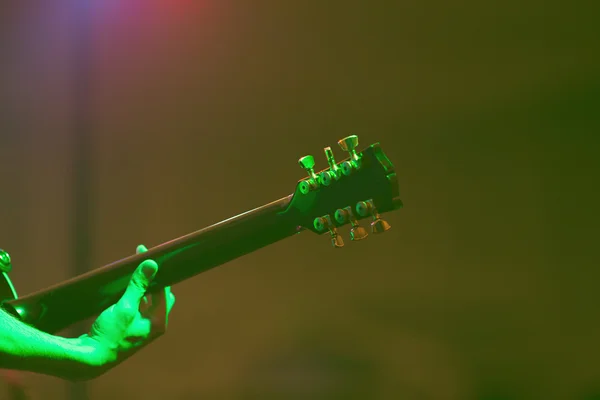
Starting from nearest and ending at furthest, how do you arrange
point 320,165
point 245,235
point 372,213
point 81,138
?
point 372,213, point 245,235, point 320,165, point 81,138

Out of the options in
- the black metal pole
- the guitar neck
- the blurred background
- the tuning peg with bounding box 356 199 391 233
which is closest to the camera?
the tuning peg with bounding box 356 199 391 233

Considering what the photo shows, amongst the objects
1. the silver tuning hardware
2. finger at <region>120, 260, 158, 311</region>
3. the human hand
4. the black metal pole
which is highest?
the black metal pole

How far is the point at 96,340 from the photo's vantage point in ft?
3.49

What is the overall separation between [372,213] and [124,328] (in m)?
0.59

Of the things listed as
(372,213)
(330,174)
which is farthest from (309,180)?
(372,213)

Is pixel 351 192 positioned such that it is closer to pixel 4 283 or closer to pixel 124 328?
pixel 124 328

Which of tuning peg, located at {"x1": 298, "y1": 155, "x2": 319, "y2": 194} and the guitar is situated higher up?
tuning peg, located at {"x1": 298, "y1": 155, "x2": 319, "y2": 194}

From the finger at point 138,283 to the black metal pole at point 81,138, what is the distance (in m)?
1.18

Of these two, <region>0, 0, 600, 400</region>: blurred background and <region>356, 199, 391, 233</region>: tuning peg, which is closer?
<region>356, 199, 391, 233</region>: tuning peg

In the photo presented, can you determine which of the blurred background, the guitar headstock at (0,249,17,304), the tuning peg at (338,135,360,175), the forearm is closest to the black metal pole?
the blurred background

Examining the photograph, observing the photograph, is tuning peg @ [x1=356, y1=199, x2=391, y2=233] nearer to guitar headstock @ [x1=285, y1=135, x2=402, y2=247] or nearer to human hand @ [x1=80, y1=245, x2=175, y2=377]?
guitar headstock @ [x1=285, y1=135, x2=402, y2=247]

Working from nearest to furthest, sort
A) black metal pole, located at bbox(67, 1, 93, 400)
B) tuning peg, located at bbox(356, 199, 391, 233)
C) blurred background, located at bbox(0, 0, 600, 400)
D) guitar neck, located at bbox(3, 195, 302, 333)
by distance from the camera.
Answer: tuning peg, located at bbox(356, 199, 391, 233), guitar neck, located at bbox(3, 195, 302, 333), blurred background, located at bbox(0, 0, 600, 400), black metal pole, located at bbox(67, 1, 93, 400)

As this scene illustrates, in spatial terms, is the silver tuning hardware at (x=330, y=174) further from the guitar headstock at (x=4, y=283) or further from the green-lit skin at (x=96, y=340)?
the guitar headstock at (x=4, y=283)

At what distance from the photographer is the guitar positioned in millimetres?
1003
